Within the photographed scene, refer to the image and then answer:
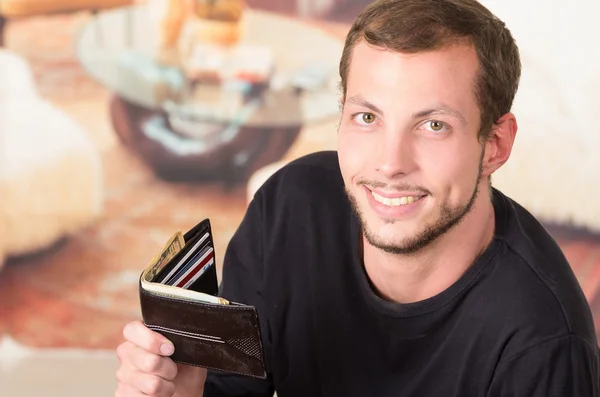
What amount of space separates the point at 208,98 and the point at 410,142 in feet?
6.54

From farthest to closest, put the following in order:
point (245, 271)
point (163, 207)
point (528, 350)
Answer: point (163, 207) < point (245, 271) < point (528, 350)

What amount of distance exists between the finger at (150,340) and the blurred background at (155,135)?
6.08ft

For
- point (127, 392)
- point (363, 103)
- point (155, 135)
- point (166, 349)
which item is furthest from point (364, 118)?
point (155, 135)

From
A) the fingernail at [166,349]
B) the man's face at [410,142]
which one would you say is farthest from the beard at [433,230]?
the fingernail at [166,349]

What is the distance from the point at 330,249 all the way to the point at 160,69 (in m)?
1.86

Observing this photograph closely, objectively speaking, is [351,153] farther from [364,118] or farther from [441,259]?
[441,259]

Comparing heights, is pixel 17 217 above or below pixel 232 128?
below

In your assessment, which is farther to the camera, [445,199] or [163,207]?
[163,207]

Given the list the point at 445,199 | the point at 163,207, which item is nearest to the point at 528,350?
the point at 445,199

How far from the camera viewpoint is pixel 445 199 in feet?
4.64

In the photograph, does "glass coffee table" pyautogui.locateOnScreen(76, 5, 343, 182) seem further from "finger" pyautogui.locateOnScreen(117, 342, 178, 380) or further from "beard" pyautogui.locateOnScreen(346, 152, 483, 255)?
"finger" pyautogui.locateOnScreen(117, 342, 178, 380)

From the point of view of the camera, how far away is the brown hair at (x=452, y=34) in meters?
1.35

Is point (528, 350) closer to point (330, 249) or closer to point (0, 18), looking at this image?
point (330, 249)

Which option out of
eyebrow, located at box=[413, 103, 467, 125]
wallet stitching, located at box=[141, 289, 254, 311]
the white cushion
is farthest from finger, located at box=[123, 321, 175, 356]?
the white cushion
